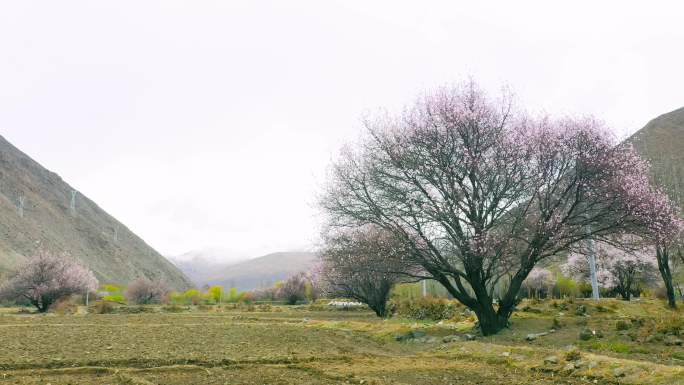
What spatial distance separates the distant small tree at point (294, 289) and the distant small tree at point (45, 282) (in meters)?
33.6

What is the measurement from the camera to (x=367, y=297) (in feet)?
126

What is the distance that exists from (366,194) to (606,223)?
27.3 feet

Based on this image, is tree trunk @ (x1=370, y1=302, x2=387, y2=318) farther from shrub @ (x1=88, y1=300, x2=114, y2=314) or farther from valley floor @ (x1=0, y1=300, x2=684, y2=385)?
shrub @ (x1=88, y1=300, x2=114, y2=314)

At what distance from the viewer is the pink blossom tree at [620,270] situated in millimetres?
47344

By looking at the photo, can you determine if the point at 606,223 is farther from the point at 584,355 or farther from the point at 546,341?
the point at 584,355

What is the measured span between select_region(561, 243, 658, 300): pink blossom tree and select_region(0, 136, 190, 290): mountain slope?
308 feet

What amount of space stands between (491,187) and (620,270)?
4099 cm

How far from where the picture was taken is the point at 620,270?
166 ft

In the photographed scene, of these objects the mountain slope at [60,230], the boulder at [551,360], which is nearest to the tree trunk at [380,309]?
the boulder at [551,360]

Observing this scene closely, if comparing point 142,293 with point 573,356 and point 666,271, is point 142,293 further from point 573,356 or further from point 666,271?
point 573,356

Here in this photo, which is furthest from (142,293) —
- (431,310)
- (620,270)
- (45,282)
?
(620,270)

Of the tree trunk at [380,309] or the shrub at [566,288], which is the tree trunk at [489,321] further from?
the shrub at [566,288]

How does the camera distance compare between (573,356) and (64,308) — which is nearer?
(573,356)

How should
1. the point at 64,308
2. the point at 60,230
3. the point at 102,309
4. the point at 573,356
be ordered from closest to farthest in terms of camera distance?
the point at 573,356 → the point at 102,309 → the point at 64,308 → the point at 60,230
